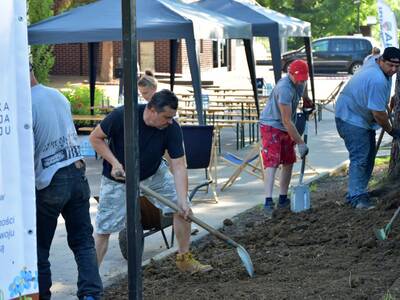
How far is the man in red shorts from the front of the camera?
9406 mm

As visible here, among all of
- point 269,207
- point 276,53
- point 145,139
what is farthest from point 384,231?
point 276,53

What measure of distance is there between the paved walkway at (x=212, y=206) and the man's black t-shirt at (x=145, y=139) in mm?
1028

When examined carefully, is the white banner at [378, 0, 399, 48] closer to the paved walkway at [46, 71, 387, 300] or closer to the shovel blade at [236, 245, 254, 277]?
the paved walkway at [46, 71, 387, 300]

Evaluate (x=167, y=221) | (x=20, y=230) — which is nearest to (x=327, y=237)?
(x=167, y=221)

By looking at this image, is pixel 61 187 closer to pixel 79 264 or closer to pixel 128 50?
pixel 79 264

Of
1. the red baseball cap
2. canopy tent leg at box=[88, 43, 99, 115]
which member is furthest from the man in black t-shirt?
canopy tent leg at box=[88, 43, 99, 115]

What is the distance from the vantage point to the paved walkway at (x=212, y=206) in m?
7.41

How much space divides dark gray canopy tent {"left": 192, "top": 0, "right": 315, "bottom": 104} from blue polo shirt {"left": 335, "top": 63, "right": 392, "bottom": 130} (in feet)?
23.1

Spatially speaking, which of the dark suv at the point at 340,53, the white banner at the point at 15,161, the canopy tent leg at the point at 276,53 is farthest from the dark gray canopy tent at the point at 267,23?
the dark suv at the point at 340,53

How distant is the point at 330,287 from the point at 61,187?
196 centimetres

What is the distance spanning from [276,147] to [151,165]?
3.02 meters

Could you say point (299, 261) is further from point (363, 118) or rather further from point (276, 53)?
point (276, 53)

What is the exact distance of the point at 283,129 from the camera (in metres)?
9.66

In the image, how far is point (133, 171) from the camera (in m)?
4.64
